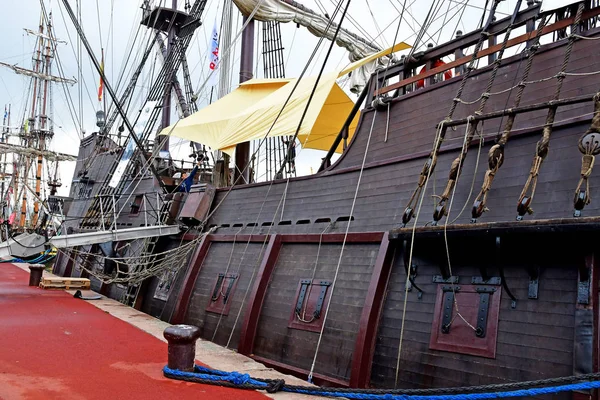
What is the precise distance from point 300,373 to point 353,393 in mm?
2024

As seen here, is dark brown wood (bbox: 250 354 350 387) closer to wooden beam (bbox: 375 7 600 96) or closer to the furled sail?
wooden beam (bbox: 375 7 600 96)

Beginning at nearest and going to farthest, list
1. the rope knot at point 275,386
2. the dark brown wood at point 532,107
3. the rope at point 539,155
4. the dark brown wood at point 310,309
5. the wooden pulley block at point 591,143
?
the wooden pulley block at point 591,143, the dark brown wood at point 532,107, the rope at point 539,155, the rope knot at point 275,386, the dark brown wood at point 310,309

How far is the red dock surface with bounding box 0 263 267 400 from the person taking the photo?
4.52m

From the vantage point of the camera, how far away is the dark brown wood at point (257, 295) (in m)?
7.17

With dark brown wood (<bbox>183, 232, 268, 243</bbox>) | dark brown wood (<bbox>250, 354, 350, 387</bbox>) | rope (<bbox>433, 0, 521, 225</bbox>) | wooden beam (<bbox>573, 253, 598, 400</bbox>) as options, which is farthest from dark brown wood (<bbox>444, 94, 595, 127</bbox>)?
dark brown wood (<bbox>183, 232, 268, 243</bbox>)

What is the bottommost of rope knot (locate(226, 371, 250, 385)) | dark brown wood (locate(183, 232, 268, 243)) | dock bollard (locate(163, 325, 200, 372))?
rope knot (locate(226, 371, 250, 385))

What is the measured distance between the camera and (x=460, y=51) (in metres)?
6.12

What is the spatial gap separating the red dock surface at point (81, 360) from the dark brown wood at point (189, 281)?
3.44 feet

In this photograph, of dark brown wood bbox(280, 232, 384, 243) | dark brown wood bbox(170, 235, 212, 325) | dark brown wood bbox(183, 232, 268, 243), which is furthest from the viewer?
dark brown wood bbox(170, 235, 212, 325)

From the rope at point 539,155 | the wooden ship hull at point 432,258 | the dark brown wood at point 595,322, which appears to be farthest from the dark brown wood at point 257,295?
the dark brown wood at point 595,322

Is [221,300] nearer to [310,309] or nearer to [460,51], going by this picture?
[310,309]

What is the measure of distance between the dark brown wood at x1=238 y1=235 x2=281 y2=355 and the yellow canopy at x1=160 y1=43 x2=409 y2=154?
6.88 ft

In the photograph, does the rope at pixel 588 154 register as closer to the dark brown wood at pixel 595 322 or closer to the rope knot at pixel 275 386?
the dark brown wood at pixel 595 322

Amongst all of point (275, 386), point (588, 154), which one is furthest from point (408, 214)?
point (275, 386)
